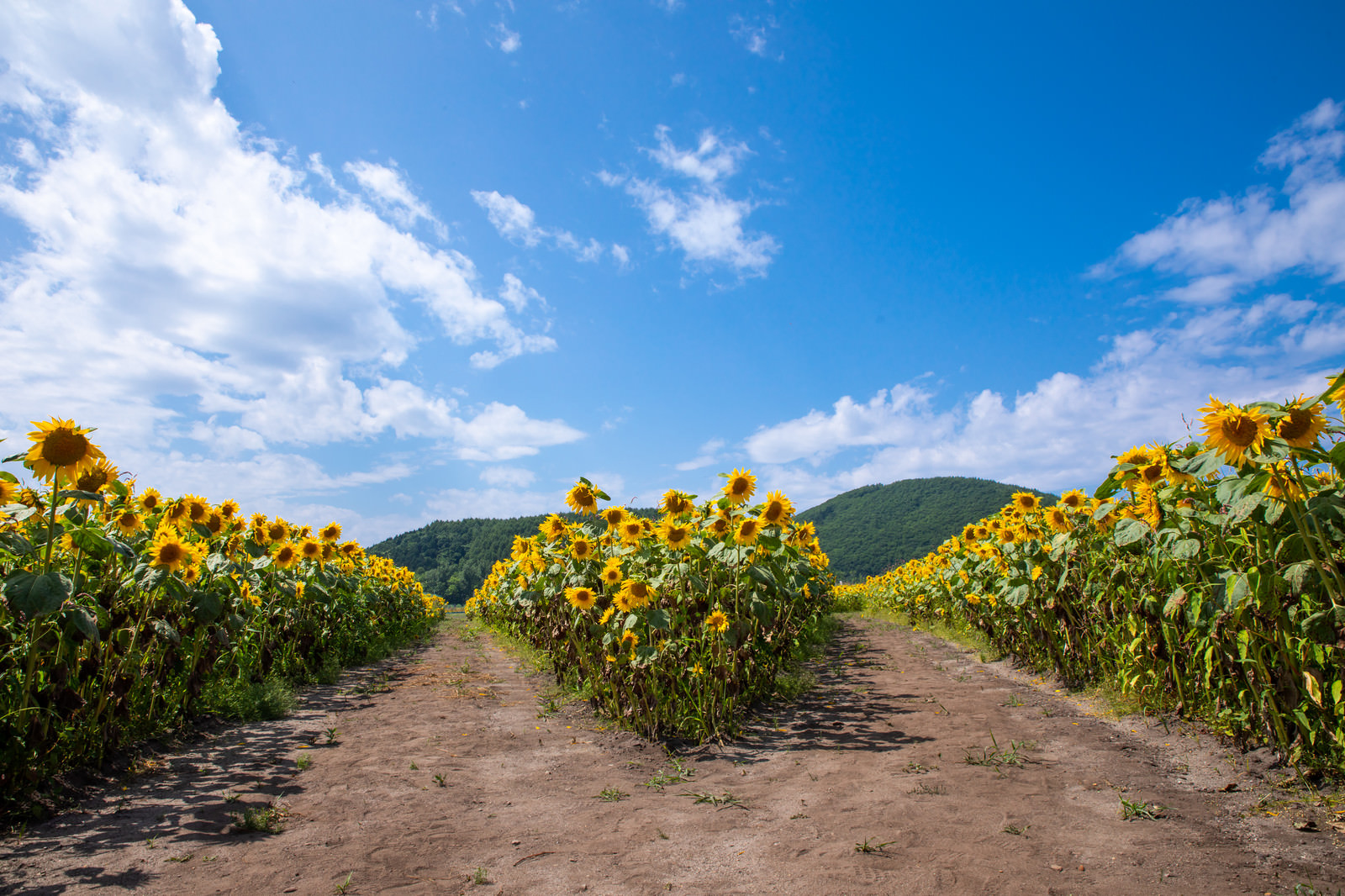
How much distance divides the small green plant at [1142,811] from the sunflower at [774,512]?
2642mm

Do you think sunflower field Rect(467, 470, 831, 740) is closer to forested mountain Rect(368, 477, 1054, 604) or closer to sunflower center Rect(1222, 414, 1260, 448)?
sunflower center Rect(1222, 414, 1260, 448)

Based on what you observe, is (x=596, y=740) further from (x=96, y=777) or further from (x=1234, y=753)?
(x=1234, y=753)

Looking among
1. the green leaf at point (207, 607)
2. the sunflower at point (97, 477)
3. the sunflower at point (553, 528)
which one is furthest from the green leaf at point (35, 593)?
the sunflower at point (553, 528)

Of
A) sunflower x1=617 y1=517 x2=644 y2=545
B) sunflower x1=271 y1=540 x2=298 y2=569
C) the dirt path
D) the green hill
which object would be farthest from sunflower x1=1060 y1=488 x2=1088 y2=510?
the green hill

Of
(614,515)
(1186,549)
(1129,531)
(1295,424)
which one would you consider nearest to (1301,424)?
(1295,424)

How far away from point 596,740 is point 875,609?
12.8 metres

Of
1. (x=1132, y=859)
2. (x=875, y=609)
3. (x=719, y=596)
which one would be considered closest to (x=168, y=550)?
(x=719, y=596)

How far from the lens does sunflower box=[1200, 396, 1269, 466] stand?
9.65ft

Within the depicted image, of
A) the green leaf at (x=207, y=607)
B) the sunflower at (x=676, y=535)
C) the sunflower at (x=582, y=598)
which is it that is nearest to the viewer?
the green leaf at (x=207, y=607)

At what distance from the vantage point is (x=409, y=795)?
3.75 m

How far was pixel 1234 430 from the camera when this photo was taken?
3031mm

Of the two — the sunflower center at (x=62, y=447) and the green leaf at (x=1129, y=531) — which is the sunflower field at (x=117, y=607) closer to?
the sunflower center at (x=62, y=447)

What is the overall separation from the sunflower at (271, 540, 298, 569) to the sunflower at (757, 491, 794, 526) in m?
5.07

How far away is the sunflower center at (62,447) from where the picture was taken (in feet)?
11.1
